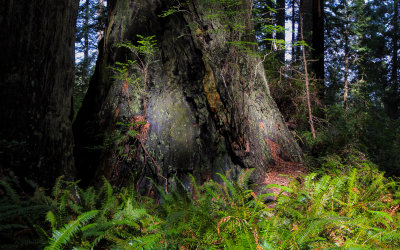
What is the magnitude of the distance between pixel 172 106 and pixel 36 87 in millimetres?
1938

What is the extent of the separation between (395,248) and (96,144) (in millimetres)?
3926

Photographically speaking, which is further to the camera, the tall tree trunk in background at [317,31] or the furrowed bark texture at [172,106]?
the tall tree trunk in background at [317,31]

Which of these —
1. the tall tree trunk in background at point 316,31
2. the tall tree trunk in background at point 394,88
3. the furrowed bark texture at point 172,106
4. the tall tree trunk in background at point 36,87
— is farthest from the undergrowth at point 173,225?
the tall tree trunk in background at point 394,88

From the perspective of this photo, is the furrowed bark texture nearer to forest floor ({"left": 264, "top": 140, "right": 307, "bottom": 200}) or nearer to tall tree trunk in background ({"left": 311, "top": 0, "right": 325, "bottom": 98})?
forest floor ({"left": 264, "top": 140, "right": 307, "bottom": 200})

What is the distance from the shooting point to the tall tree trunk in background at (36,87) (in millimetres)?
2223

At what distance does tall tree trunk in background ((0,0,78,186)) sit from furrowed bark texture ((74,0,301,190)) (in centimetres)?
100

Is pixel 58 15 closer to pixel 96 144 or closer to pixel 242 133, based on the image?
pixel 96 144

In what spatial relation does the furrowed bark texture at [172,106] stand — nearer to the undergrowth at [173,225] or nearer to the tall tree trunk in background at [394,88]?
the undergrowth at [173,225]

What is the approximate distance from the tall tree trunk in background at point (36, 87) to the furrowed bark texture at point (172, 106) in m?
1.00

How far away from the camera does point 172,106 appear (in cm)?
392

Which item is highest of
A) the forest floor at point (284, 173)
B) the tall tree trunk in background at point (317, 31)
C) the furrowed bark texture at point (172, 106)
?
the tall tree trunk in background at point (317, 31)

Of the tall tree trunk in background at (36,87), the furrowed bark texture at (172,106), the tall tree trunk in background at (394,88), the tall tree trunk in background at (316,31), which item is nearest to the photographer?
the tall tree trunk in background at (36,87)

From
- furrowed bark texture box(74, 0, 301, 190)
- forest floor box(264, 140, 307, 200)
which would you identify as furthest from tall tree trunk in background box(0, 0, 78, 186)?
forest floor box(264, 140, 307, 200)

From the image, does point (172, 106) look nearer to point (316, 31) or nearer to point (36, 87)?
point (36, 87)
